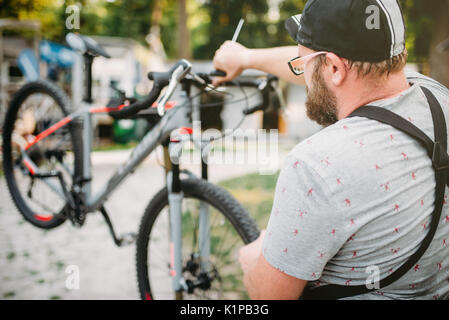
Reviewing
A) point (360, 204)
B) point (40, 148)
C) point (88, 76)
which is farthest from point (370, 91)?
point (40, 148)

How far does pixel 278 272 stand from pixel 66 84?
56.2ft

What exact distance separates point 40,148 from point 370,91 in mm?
2797

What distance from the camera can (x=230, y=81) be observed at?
2.12m

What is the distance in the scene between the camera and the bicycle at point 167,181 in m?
1.99

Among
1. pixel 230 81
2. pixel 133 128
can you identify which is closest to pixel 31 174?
pixel 230 81

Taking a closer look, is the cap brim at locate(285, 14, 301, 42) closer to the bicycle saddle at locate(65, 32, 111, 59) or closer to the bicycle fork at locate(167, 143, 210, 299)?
the bicycle fork at locate(167, 143, 210, 299)

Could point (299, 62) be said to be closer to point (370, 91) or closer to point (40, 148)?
point (370, 91)

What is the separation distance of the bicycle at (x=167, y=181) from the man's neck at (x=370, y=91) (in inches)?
27.2

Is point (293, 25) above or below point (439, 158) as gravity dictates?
above

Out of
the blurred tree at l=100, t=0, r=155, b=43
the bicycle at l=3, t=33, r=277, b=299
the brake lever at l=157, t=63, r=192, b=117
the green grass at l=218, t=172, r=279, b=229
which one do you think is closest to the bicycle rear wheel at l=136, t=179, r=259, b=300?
the bicycle at l=3, t=33, r=277, b=299

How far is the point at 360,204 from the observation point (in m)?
1.03

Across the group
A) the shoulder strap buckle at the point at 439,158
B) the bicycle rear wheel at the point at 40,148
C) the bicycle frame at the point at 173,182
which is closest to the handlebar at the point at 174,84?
the bicycle frame at the point at 173,182

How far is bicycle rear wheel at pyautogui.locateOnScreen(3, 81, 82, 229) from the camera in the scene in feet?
9.68

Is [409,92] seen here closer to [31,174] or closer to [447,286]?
[447,286]
